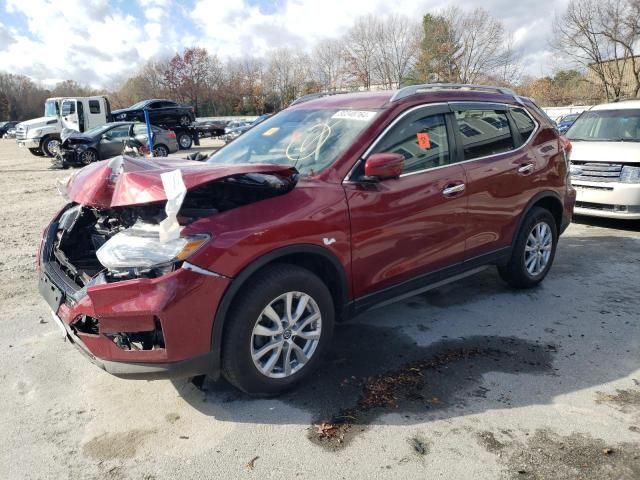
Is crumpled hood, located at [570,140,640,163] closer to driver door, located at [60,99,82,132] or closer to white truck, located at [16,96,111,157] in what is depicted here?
white truck, located at [16,96,111,157]

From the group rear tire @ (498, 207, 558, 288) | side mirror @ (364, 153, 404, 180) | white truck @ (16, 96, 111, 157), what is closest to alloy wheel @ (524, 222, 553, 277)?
rear tire @ (498, 207, 558, 288)

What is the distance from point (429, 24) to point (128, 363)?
43628 millimetres

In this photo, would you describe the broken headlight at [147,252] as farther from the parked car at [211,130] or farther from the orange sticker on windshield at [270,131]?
the parked car at [211,130]

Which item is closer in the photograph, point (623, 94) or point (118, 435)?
point (118, 435)

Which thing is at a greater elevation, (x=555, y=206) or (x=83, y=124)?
(x=83, y=124)

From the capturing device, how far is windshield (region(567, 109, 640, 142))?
26.3 ft

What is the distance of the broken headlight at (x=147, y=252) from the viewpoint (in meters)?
2.60

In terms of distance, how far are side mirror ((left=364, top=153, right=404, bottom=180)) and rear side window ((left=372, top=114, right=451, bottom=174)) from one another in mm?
230

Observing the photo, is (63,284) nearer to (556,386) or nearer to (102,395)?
(102,395)

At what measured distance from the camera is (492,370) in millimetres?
3430

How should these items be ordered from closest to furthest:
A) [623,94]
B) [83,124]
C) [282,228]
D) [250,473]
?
1. [250,473]
2. [282,228]
3. [83,124]
4. [623,94]

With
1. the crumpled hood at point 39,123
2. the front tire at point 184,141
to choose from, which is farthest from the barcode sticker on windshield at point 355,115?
the front tire at point 184,141

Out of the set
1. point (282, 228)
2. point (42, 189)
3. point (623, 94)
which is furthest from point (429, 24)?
point (282, 228)

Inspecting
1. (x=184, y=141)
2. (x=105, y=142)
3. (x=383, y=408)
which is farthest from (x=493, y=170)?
(x=184, y=141)
